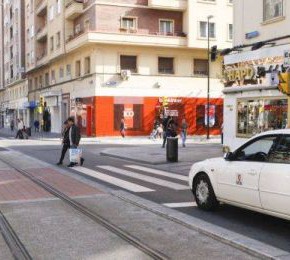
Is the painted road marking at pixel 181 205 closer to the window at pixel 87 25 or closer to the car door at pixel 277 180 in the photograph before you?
the car door at pixel 277 180

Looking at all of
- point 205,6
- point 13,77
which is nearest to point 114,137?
point 205,6

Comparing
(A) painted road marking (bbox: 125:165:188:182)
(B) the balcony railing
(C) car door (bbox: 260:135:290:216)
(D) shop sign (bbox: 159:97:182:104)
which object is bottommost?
(A) painted road marking (bbox: 125:165:188:182)

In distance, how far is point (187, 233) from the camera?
285 inches

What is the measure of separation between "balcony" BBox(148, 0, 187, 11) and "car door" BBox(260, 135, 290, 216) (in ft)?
117

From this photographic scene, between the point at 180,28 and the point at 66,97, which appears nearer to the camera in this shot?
the point at 180,28

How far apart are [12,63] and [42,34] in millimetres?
23377

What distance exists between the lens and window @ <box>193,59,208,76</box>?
1745 inches

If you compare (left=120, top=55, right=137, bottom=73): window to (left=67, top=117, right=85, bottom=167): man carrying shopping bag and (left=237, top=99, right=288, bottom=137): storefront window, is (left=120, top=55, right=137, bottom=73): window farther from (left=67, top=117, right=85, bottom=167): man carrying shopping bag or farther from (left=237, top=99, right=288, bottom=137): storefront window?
(left=67, top=117, right=85, bottom=167): man carrying shopping bag

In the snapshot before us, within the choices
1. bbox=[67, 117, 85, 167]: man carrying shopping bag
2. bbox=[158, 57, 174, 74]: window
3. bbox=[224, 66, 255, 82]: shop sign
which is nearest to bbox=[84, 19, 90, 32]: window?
bbox=[158, 57, 174, 74]: window

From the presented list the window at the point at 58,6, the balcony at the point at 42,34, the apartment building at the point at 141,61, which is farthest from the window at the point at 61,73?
the balcony at the point at 42,34

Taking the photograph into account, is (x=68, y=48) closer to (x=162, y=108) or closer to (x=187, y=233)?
(x=162, y=108)

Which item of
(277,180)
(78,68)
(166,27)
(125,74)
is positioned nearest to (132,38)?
(125,74)

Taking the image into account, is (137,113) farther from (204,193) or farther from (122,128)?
(204,193)

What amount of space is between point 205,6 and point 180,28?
104 inches
